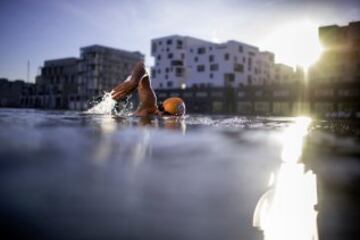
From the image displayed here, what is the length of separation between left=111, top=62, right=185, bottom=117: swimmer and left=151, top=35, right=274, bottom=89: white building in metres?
52.8

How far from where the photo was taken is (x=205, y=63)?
6831cm

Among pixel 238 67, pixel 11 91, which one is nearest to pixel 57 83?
pixel 11 91

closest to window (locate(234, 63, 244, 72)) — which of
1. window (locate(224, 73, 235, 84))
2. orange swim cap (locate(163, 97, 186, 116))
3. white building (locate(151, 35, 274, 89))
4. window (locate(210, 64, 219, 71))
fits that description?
white building (locate(151, 35, 274, 89))

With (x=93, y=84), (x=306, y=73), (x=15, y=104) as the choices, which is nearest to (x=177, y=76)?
(x=93, y=84)

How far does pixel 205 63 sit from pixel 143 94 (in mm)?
57315

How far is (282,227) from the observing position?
172 cm

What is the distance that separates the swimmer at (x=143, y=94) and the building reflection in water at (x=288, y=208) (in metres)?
9.54

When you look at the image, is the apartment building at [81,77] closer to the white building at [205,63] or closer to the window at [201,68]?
the white building at [205,63]

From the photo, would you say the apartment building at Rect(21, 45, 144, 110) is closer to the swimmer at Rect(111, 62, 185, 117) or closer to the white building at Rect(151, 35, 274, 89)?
the white building at Rect(151, 35, 274, 89)

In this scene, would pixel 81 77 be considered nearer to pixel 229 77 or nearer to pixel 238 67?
pixel 229 77

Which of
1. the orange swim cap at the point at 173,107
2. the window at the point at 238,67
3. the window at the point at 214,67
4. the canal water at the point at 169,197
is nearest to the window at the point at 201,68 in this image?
the window at the point at 214,67

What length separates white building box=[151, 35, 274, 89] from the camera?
2608 inches

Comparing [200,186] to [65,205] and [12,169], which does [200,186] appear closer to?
[65,205]

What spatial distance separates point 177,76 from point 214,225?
72598mm
